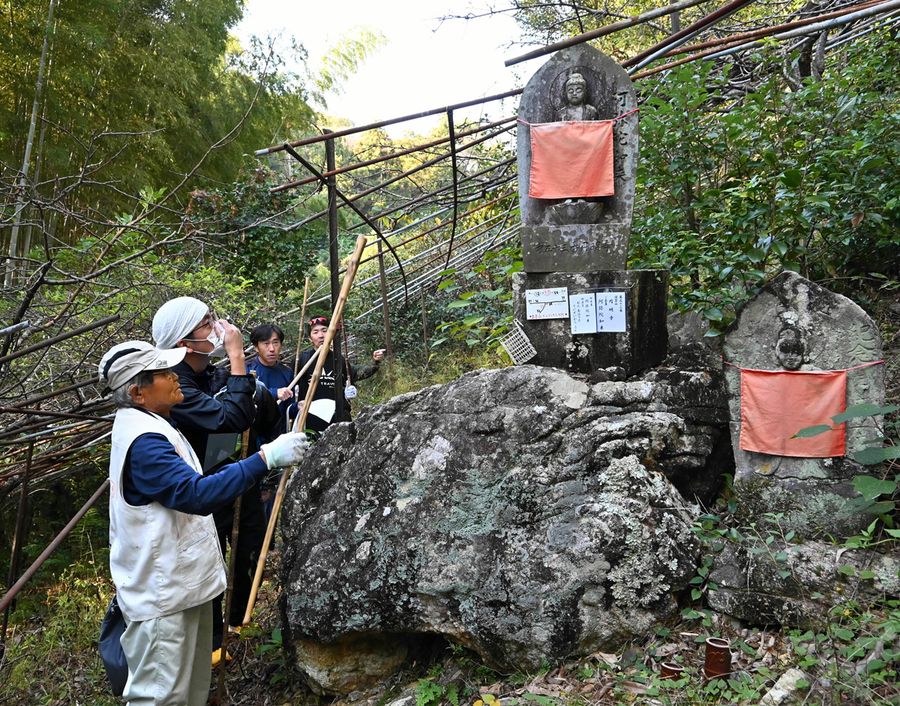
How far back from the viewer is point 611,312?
375 cm

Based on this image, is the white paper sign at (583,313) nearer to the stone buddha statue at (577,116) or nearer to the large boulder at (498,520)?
the large boulder at (498,520)

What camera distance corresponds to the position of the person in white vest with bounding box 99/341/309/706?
2.31 m

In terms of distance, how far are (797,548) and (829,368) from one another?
0.92 m

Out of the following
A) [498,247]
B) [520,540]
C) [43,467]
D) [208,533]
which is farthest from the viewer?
[498,247]

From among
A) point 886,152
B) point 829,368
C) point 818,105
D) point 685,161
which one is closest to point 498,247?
point 685,161

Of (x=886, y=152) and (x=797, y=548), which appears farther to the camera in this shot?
(x=886, y=152)

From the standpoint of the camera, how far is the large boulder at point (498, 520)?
2.86 m

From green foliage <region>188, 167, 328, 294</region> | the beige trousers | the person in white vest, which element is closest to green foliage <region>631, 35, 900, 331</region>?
the person in white vest

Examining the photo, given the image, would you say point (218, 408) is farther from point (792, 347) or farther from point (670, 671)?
point (792, 347)

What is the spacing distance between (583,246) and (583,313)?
456mm

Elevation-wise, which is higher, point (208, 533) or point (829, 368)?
point (829, 368)

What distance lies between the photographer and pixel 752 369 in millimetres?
3336

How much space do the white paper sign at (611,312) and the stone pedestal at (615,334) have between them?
31 mm

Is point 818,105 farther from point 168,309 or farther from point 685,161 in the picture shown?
point 168,309
